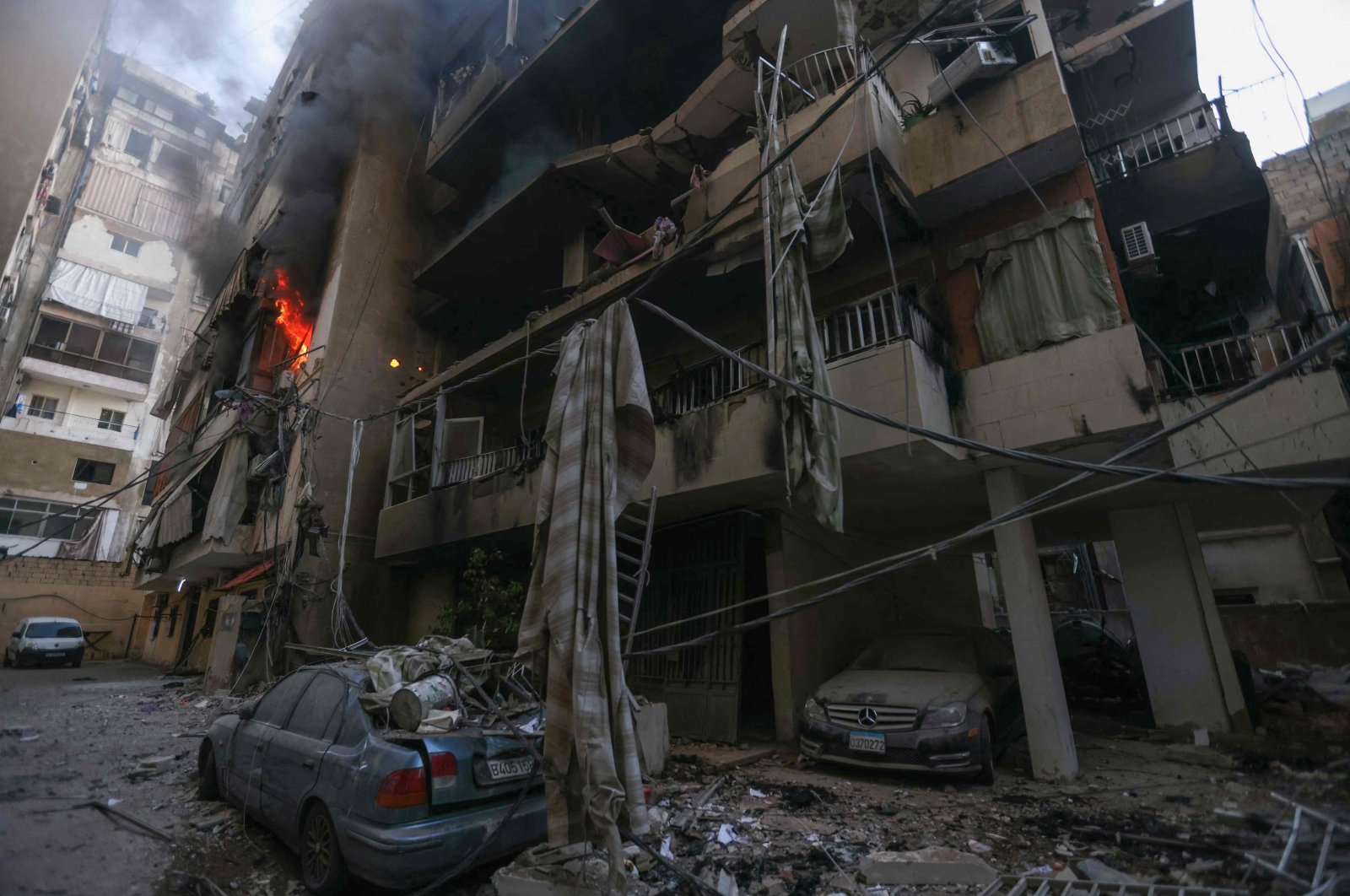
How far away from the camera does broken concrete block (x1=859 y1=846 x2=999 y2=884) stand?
12.6 ft

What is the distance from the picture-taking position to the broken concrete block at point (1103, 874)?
3504 mm

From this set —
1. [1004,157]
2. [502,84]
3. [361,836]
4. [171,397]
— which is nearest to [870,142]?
[1004,157]

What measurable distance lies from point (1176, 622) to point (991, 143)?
6501 mm

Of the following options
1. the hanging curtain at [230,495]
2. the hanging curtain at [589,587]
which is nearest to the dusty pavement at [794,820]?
the hanging curtain at [589,587]

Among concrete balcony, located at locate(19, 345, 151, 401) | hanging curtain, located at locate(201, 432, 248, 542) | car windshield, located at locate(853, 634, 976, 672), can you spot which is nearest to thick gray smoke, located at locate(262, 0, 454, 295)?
hanging curtain, located at locate(201, 432, 248, 542)

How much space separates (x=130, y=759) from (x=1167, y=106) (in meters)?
19.3

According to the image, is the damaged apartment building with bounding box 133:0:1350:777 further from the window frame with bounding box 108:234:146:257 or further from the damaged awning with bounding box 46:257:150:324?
the window frame with bounding box 108:234:146:257

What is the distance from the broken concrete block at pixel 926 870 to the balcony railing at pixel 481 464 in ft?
27.7

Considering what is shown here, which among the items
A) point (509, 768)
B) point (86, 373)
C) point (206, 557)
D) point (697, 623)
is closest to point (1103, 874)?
point (509, 768)

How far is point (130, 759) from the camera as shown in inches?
288

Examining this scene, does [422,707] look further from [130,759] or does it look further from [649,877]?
[130,759]

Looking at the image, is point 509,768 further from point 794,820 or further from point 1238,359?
point 1238,359

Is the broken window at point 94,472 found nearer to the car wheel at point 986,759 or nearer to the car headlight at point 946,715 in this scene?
the car headlight at point 946,715

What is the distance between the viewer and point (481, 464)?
1220 centimetres
